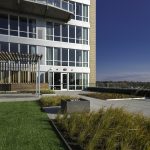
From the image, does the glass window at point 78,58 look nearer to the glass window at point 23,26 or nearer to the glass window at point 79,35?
the glass window at point 79,35

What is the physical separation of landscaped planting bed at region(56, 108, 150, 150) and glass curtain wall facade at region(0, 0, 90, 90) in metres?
23.7

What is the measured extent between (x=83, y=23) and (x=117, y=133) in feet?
107

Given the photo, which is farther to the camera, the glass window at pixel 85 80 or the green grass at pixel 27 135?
the glass window at pixel 85 80

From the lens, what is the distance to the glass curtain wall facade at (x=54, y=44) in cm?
3192

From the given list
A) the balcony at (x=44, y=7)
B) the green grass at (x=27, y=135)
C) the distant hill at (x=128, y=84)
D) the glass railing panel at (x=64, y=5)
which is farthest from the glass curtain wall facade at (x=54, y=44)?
the green grass at (x=27, y=135)

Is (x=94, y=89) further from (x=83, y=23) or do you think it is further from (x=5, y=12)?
(x=5, y=12)

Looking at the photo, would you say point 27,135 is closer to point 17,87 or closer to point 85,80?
point 17,87

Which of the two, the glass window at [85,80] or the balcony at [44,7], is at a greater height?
the balcony at [44,7]

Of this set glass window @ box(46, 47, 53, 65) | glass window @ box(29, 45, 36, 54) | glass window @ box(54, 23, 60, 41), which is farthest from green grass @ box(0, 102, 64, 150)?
glass window @ box(54, 23, 60, 41)

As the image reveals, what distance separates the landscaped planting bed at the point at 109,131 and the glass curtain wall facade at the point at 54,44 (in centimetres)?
2374

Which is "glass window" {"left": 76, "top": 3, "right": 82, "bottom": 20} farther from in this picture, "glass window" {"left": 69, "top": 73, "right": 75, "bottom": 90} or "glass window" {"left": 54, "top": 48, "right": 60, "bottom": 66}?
"glass window" {"left": 69, "top": 73, "right": 75, "bottom": 90}

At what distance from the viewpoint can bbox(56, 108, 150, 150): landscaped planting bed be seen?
607 centimetres

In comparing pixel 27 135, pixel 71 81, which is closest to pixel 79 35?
pixel 71 81

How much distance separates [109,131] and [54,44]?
2893 cm
